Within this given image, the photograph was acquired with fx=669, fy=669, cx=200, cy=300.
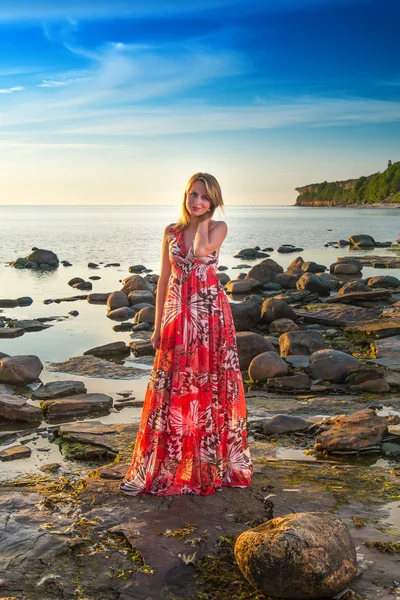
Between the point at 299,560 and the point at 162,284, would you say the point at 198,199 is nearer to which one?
the point at 162,284

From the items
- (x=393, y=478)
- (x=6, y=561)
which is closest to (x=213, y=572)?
(x=6, y=561)

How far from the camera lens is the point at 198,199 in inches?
223

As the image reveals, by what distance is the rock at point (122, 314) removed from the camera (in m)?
16.6

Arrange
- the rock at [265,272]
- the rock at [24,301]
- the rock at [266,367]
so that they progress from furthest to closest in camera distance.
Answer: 1. the rock at [265,272]
2. the rock at [24,301]
3. the rock at [266,367]

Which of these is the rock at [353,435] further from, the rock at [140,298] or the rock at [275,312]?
the rock at [140,298]

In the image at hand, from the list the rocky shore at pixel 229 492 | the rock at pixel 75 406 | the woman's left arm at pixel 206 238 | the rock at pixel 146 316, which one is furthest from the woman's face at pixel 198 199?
the rock at pixel 146 316

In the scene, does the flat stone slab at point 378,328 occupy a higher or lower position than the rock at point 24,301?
higher

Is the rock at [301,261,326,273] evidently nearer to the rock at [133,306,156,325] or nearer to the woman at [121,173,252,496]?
the rock at [133,306,156,325]

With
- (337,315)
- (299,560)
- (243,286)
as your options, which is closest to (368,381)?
(337,315)

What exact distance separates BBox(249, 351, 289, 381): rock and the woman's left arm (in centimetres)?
492

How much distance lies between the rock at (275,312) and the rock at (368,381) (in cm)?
488

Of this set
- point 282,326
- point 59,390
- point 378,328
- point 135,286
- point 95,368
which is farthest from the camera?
point 135,286

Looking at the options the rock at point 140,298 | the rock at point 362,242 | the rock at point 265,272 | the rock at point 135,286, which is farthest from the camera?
the rock at point 362,242

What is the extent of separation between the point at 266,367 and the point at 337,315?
5.29m
